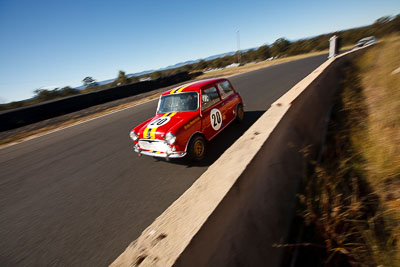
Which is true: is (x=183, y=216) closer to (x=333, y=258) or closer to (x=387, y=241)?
(x=333, y=258)

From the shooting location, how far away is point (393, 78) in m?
5.05

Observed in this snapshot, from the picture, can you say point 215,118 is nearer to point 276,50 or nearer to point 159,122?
point 159,122

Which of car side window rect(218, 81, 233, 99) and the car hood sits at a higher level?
car side window rect(218, 81, 233, 99)

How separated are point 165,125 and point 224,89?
2.27 meters

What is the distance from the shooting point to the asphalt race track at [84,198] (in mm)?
2439

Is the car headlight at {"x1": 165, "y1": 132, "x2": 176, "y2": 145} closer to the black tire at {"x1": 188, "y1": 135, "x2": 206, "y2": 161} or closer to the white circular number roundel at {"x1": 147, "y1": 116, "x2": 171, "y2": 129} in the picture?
the black tire at {"x1": 188, "y1": 135, "x2": 206, "y2": 161}

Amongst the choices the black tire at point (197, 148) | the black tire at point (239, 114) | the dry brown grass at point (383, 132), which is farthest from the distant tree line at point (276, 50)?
the black tire at point (197, 148)

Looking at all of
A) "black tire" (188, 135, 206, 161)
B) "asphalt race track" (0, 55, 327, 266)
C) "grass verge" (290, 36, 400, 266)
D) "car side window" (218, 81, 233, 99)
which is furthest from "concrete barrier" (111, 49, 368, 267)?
"car side window" (218, 81, 233, 99)

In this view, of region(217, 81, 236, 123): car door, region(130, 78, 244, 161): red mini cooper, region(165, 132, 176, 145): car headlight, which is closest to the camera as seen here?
region(165, 132, 176, 145): car headlight

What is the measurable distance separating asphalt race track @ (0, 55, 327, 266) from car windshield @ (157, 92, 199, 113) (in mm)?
1161

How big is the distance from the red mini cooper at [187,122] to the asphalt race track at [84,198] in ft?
1.26

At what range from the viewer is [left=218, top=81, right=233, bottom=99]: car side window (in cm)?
520

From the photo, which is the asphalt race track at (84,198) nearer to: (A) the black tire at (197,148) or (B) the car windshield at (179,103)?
(A) the black tire at (197,148)

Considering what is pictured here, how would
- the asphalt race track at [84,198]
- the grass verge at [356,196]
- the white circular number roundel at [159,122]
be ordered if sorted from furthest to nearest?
1. the white circular number roundel at [159,122]
2. the asphalt race track at [84,198]
3. the grass verge at [356,196]
